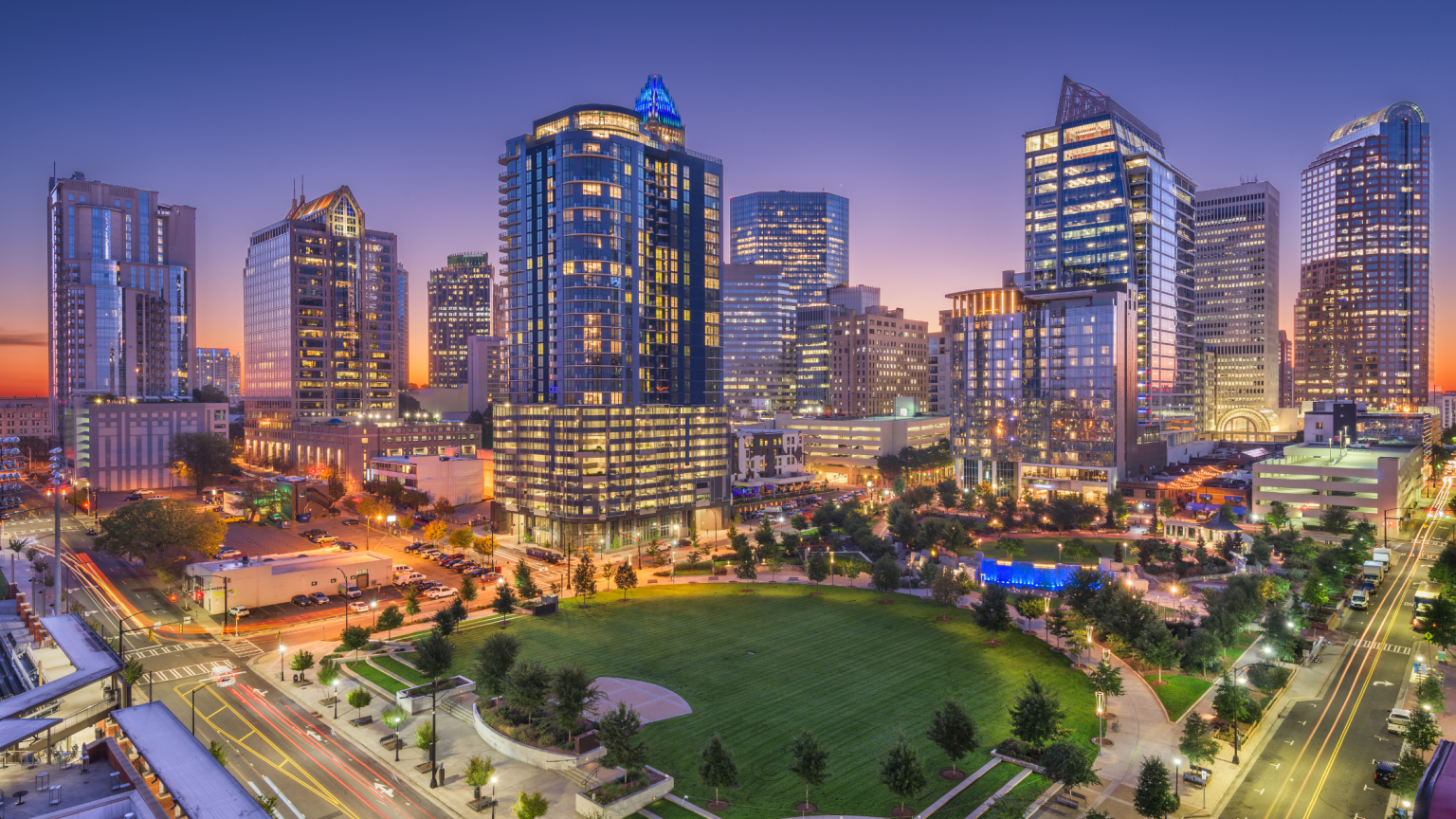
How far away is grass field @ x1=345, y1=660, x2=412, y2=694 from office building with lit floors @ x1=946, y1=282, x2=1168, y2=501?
411 feet

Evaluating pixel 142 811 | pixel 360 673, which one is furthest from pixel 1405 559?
pixel 142 811

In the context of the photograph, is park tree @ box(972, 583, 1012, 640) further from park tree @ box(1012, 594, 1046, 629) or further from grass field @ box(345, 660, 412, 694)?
grass field @ box(345, 660, 412, 694)

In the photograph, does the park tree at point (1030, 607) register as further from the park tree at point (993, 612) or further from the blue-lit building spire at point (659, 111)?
the blue-lit building spire at point (659, 111)

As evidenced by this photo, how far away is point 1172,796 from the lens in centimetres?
3891

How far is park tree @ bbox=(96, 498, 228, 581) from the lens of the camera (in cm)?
8612

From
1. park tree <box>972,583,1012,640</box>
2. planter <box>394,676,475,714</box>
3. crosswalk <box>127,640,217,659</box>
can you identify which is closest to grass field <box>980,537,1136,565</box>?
park tree <box>972,583,1012,640</box>

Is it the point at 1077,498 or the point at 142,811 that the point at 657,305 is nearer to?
the point at 1077,498

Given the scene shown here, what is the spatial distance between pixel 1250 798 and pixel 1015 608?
3777 cm

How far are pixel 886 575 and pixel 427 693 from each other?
47.6 m

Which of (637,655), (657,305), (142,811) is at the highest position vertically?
(657,305)

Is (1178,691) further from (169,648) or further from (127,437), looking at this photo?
(127,437)

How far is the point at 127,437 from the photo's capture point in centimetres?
16088

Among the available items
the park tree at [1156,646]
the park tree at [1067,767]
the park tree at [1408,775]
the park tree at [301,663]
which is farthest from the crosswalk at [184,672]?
the park tree at [1408,775]

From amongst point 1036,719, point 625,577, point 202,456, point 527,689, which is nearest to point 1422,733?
point 1036,719
